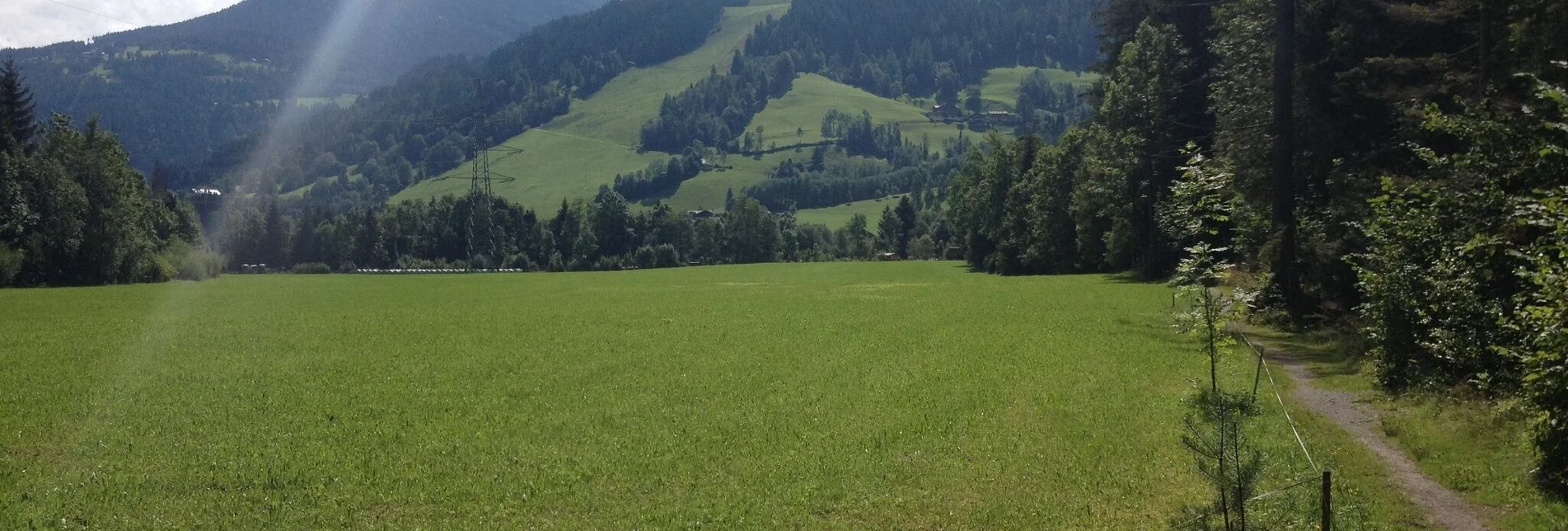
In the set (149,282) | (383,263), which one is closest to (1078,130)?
(149,282)

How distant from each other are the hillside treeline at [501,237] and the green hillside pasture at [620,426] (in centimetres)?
13313

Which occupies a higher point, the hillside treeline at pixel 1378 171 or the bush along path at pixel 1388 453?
the hillside treeline at pixel 1378 171

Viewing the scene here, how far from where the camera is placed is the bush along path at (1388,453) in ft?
42.3

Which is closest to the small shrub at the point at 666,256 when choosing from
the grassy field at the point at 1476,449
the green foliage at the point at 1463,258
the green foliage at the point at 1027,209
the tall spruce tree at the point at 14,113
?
the green foliage at the point at 1027,209

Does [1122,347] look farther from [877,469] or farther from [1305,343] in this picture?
[877,469]

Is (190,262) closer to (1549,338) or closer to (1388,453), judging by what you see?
(1388,453)

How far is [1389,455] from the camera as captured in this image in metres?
15.8

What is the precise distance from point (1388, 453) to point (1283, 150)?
18.5 m

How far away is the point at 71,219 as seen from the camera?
75125 mm

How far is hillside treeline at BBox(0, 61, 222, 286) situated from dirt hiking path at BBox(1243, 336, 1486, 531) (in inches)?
2995

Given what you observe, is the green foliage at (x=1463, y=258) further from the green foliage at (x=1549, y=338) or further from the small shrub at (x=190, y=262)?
the small shrub at (x=190, y=262)

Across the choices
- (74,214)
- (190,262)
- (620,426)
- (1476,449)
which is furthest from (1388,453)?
(190,262)

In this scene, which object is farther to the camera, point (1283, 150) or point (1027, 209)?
point (1027, 209)

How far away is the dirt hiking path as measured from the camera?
12891 mm
